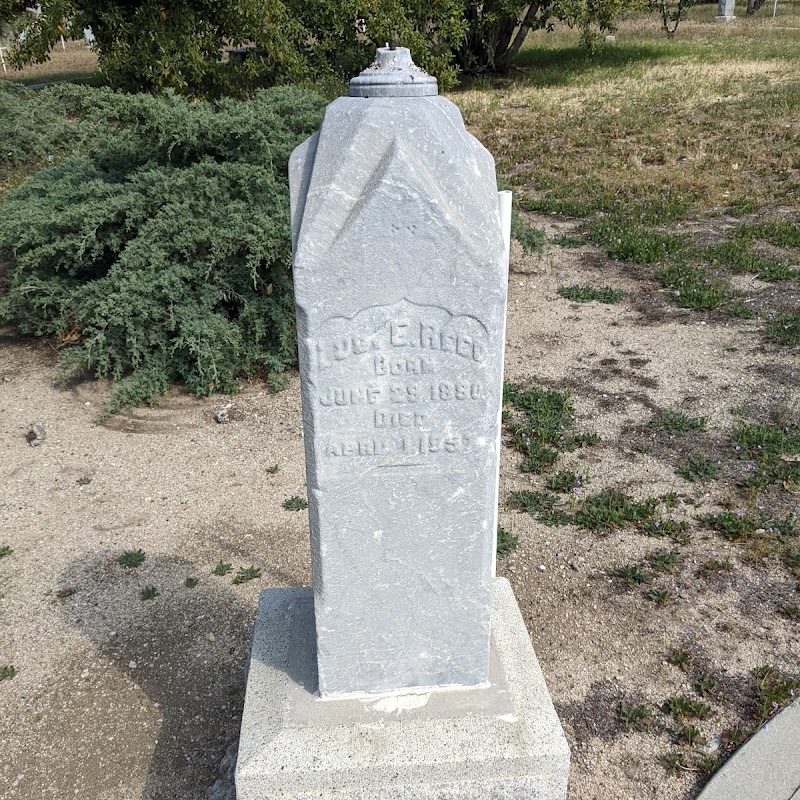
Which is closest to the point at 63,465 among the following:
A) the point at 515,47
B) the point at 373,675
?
the point at 373,675

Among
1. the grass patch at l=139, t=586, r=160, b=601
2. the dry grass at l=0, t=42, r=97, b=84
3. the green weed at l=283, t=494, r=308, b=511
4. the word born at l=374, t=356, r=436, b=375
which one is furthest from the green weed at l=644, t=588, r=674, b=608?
the dry grass at l=0, t=42, r=97, b=84

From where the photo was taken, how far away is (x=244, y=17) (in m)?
10.4

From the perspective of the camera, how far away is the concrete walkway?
3039mm

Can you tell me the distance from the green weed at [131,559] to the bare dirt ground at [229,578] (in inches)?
1.8

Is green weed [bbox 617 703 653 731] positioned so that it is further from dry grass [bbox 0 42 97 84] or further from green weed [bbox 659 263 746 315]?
dry grass [bbox 0 42 97 84]

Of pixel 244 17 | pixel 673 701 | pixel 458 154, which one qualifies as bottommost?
pixel 673 701

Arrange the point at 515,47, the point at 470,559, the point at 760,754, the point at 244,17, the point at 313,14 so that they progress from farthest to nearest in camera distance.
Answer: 1. the point at 515,47
2. the point at 313,14
3. the point at 244,17
4. the point at 760,754
5. the point at 470,559

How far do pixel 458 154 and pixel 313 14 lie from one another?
1266cm

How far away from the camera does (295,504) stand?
5.04 meters

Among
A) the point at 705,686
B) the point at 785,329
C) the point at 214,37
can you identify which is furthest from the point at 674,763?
the point at 214,37

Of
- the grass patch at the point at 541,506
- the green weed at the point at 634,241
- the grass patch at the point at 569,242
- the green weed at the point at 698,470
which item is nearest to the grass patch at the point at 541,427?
the grass patch at the point at 541,506

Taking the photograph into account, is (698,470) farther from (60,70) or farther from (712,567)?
(60,70)

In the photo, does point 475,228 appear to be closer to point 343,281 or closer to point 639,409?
point 343,281

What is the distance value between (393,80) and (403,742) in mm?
2084
